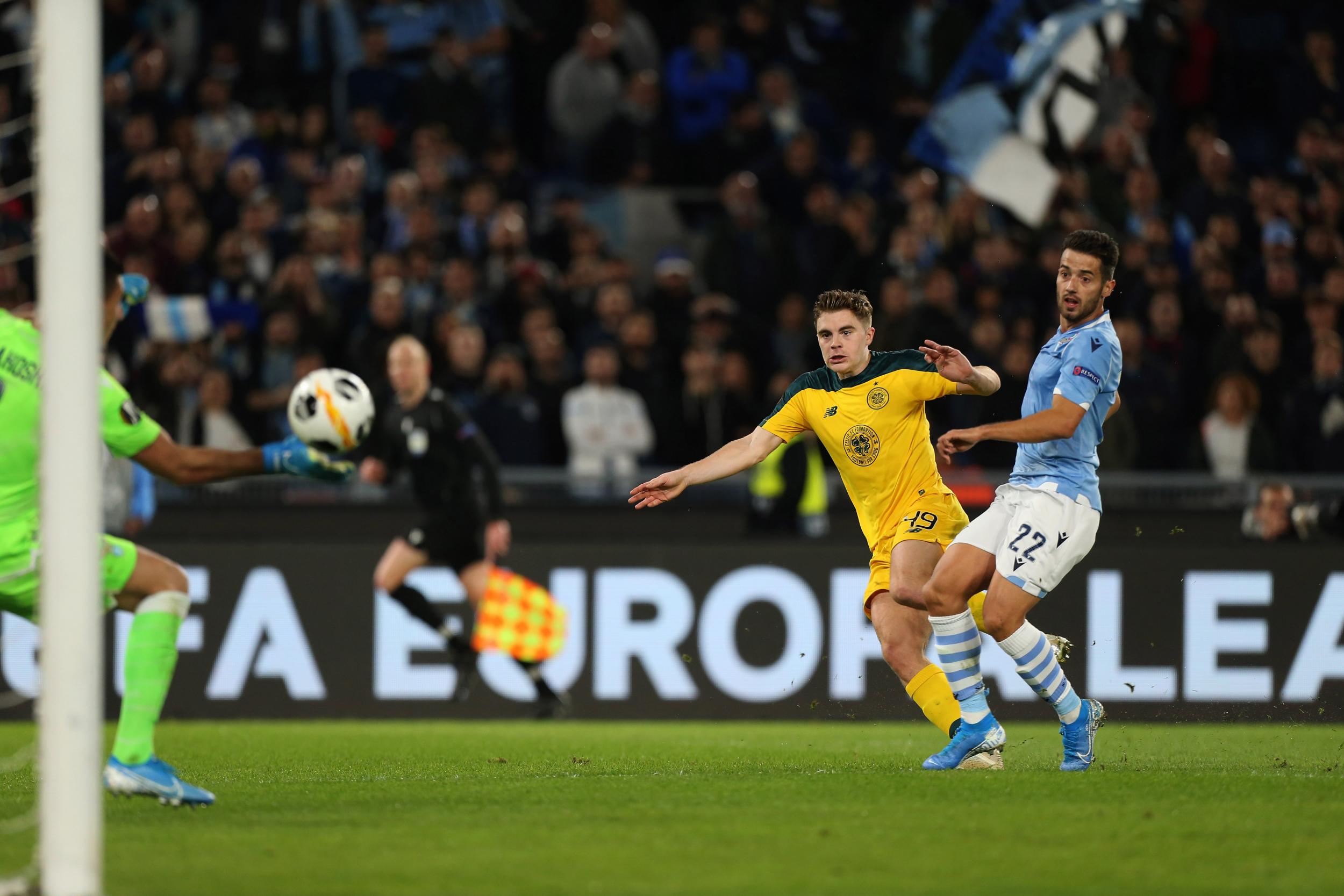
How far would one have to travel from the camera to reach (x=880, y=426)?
809 cm

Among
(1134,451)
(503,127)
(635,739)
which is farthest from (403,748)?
(503,127)

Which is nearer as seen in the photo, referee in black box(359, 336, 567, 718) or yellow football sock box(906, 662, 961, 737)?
yellow football sock box(906, 662, 961, 737)

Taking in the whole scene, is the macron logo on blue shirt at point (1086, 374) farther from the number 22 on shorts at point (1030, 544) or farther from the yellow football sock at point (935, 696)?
the yellow football sock at point (935, 696)

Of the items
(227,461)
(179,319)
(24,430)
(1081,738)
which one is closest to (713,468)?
(1081,738)

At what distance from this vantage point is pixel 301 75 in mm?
17359

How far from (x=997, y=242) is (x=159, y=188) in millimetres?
7021

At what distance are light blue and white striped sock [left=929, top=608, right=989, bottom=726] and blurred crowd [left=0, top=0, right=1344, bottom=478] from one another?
221 inches

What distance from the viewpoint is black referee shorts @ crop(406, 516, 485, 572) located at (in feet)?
41.6

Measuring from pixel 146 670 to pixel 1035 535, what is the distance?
358 cm

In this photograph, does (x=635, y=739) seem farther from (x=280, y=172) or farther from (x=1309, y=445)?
(x=280, y=172)

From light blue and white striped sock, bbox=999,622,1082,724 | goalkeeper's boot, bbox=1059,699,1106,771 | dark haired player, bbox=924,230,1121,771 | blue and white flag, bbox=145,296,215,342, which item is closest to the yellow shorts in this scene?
dark haired player, bbox=924,230,1121,771

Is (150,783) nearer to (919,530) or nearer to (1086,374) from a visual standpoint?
(919,530)

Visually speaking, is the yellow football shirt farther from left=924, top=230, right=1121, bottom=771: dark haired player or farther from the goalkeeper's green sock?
the goalkeeper's green sock

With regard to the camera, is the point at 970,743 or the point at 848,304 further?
the point at 848,304
